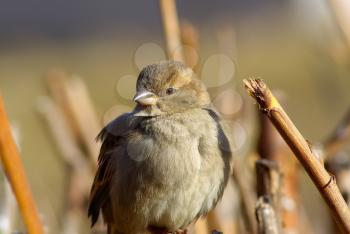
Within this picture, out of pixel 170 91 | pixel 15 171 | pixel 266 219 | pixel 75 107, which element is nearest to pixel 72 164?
pixel 75 107

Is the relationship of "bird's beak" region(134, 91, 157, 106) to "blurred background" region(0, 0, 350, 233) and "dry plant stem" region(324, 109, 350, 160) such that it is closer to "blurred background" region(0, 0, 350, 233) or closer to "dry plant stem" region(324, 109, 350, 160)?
"dry plant stem" region(324, 109, 350, 160)

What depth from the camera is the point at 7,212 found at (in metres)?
3.13

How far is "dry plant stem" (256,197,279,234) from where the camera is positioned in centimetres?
270


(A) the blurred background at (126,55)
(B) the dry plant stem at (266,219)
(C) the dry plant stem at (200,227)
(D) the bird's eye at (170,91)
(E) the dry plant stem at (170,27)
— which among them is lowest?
(A) the blurred background at (126,55)

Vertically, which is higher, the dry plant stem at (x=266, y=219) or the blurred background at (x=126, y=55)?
the dry plant stem at (x=266, y=219)

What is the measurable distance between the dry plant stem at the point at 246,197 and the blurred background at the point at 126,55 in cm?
86

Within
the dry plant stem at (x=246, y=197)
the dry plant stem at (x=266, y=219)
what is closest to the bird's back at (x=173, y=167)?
the dry plant stem at (x=246, y=197)

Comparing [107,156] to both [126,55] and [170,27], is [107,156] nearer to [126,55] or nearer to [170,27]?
[170,27]

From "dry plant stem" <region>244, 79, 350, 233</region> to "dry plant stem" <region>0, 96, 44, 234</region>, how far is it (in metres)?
0.55

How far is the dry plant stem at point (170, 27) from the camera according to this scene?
3.21 m

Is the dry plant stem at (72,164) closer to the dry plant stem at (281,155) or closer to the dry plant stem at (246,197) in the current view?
the dry plant stem at (246,197)

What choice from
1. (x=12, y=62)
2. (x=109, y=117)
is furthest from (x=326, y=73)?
(x=12, y=62)

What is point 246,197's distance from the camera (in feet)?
11.3

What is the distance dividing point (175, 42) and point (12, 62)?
435 inches
